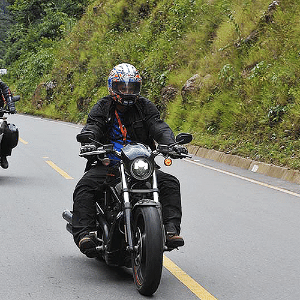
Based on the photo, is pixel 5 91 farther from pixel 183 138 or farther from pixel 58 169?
pixel 183 138

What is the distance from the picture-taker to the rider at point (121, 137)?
6113mm

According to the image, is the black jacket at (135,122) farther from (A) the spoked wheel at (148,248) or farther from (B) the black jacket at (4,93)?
(B) the black jacket at (4,93)

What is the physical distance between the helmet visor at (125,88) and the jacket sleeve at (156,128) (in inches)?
13.7

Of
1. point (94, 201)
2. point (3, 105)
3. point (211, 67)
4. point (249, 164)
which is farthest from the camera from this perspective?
point (211, 67)

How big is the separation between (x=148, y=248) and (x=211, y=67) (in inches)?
667

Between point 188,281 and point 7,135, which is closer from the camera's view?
point 188,281

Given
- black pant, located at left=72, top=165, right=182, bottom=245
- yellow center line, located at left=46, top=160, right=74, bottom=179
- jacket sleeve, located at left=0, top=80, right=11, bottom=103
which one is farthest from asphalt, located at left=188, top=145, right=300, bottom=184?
black pant, located at left=72, top=165, right=182, bottom=245

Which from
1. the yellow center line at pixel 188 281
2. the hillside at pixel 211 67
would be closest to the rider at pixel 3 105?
the hillside at pixel 211 67

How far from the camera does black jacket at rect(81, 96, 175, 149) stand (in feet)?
21.6

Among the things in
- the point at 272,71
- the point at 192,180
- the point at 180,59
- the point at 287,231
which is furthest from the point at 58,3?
the point at 287,231

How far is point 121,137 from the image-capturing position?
21.9 feet

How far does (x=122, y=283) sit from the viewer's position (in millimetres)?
6141

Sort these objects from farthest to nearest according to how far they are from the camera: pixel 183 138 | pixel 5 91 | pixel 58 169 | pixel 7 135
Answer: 1. pixel 58 169
2. pixel 5 91
3. pixel 7 135
4. pixel 183 138

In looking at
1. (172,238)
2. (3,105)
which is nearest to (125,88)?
(172,238)
